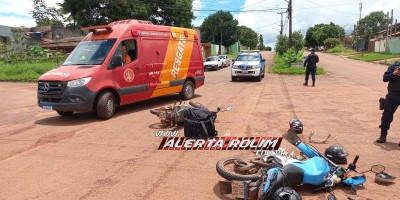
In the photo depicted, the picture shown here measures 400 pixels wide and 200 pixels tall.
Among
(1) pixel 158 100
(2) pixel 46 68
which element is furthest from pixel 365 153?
(2) pixel 46 68

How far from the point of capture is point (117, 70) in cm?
863

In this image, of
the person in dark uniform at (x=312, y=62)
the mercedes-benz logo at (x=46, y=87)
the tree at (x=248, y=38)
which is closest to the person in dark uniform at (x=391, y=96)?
the mercedes-benz logo at (x=46, y=87)

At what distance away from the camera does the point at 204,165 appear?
4988mm

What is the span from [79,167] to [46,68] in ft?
68.5

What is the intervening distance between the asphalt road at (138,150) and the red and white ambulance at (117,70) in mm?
526

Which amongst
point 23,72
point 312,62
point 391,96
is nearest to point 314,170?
point 391,96

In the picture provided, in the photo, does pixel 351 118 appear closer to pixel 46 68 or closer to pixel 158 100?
pixel 158 100

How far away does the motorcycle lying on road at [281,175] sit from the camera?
3.47m

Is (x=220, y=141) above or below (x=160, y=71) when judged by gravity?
below

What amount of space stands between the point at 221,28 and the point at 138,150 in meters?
69.4

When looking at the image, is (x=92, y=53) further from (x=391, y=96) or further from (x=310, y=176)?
(x=391, y=96)

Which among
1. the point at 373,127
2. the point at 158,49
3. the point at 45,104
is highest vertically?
the point at 158,49

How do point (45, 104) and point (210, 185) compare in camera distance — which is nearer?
point (210, 185)

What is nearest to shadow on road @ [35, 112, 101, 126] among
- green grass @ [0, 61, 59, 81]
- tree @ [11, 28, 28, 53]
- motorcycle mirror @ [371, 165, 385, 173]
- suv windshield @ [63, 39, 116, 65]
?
suv windshield @ [63, 39, 116, 65]
